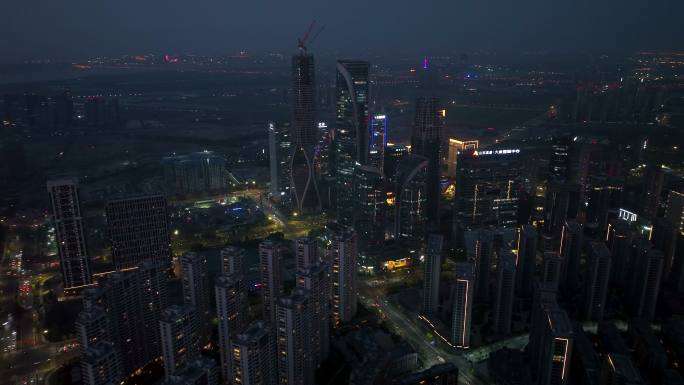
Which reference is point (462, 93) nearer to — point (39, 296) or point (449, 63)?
point (449, 63)

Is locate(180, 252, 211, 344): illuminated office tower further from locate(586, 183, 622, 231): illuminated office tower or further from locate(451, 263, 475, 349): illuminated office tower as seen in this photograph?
locate(586, 183, 622, 231): illuminated office tower

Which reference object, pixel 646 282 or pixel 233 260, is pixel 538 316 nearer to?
pixel 646 282

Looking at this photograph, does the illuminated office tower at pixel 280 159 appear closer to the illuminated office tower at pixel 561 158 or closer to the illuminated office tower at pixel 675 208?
the illuminated office tower at pixel 561 158

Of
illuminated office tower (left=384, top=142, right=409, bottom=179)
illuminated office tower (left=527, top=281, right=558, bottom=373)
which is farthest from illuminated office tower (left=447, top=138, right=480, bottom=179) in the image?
illuminated office tower (left=527, top=281, right=558, bottom=373)

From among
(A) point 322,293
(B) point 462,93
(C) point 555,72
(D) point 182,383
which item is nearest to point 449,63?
(B) point 462,93

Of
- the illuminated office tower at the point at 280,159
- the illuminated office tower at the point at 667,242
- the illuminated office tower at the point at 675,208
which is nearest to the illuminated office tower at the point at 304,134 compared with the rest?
the illuminated office tower at the point at 280,159
